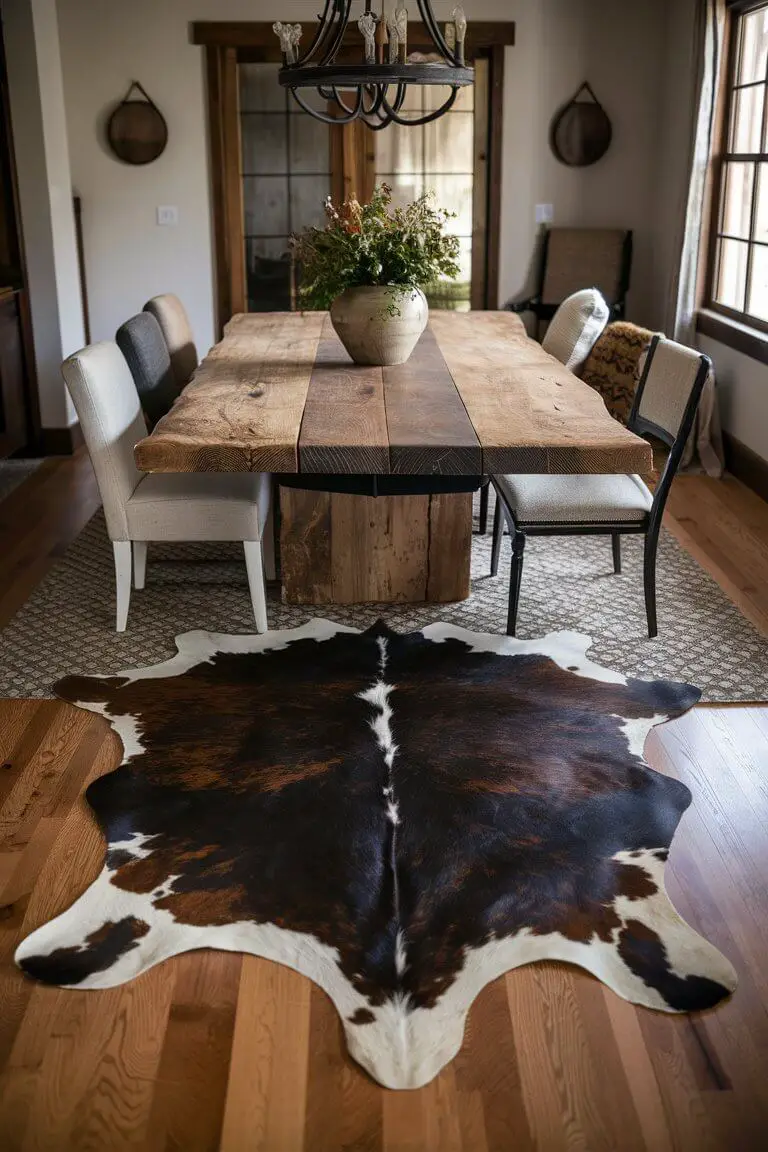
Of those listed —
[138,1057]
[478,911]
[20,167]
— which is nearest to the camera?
[138,1057]

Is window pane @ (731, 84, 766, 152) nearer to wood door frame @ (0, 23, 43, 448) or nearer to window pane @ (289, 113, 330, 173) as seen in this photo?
window pane @ (289, 113, 330, 173)

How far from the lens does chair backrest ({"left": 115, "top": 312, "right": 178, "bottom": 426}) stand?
391 centimetres

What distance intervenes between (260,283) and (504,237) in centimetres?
148

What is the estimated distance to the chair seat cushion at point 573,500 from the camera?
3438 mm

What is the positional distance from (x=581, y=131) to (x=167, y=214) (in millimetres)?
2431

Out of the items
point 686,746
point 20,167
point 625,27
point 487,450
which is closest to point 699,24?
point 625,27

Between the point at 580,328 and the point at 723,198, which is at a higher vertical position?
the point at 723,198

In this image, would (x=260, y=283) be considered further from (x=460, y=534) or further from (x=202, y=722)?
(x=202, y=722)

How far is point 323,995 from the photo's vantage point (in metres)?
2.07

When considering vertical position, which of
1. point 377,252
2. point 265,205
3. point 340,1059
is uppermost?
point 265,205

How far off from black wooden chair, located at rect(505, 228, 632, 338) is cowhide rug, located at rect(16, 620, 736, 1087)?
3.66 meters

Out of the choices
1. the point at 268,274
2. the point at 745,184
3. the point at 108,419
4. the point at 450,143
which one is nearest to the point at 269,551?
the point at 108,419

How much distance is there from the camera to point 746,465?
528cm

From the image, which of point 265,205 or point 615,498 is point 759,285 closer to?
point 615,498
